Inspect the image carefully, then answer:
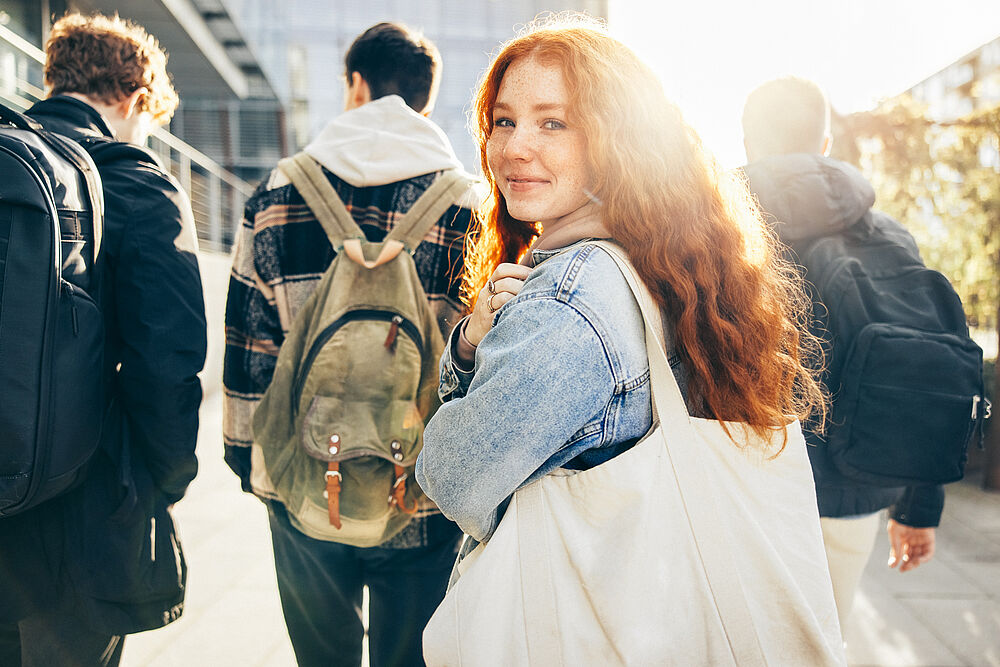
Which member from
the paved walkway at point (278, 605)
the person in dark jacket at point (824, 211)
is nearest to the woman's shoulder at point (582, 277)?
the person in dark jacket at point (824, 211)

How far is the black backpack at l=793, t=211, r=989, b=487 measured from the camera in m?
2.07

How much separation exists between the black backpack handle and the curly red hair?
119 cm

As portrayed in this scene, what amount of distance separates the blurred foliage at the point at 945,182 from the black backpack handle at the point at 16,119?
4672mm

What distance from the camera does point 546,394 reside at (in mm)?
1122

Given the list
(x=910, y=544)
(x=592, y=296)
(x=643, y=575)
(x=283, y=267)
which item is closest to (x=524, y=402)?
(x=592, y=296)

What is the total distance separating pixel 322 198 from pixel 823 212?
A: 1.50 metres

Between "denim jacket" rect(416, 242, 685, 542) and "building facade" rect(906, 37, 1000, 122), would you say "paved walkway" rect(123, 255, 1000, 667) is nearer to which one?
"denim jacket" rect(416, 242, 685, 542)

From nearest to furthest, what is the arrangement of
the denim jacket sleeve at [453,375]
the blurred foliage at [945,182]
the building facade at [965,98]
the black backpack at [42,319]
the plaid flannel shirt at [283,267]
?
1. the denim jacket sleeve at [453,375]
2. the black backpack at [42,319]
3. the plaid flannel shirt at [283,267]
4. the blurred foliage at [945,182]
5. the building facade at [965,98]

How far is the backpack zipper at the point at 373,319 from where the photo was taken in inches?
77.9

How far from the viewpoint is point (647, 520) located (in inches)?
44.4

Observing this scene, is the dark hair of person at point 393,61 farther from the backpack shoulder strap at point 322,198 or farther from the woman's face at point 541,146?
the woman's face at point 541,146

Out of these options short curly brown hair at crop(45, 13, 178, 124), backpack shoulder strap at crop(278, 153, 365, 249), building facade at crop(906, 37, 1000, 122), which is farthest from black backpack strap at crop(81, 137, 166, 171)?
building facade at crop(906, 37, 1000, 122)

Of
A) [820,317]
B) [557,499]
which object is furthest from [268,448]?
[820,317]

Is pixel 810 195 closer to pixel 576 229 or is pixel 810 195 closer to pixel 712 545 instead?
pixel 576 229
